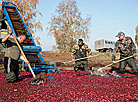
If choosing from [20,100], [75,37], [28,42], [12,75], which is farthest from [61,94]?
[75,37]

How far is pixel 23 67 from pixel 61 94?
5.56 meters

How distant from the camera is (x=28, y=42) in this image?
365 inches

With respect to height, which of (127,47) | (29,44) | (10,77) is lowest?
(10,77)

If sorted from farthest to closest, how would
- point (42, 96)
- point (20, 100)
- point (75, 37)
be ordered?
point (75, 37), point (42, 96), point (20, 100)

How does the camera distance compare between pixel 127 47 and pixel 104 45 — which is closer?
pixel 127 47

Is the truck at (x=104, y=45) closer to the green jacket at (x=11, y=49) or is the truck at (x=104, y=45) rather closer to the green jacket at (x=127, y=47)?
the green jacket at (x=127, y=47)

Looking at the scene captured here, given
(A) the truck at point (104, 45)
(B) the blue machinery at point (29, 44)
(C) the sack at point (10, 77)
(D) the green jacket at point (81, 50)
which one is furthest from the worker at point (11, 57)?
(A) the truck at point (104, 45)

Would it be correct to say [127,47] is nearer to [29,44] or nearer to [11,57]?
[29,44]

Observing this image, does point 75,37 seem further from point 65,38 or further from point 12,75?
point 12,75

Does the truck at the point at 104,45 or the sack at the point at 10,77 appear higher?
the truck at the point at 104,45

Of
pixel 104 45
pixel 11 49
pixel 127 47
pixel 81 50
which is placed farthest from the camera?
pixel 104 45

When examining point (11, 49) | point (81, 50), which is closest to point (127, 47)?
point (81, 50)

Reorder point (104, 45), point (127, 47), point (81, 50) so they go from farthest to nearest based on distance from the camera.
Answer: point (104, 45), point (81, 50), point (127, 47)

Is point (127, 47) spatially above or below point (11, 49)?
below
